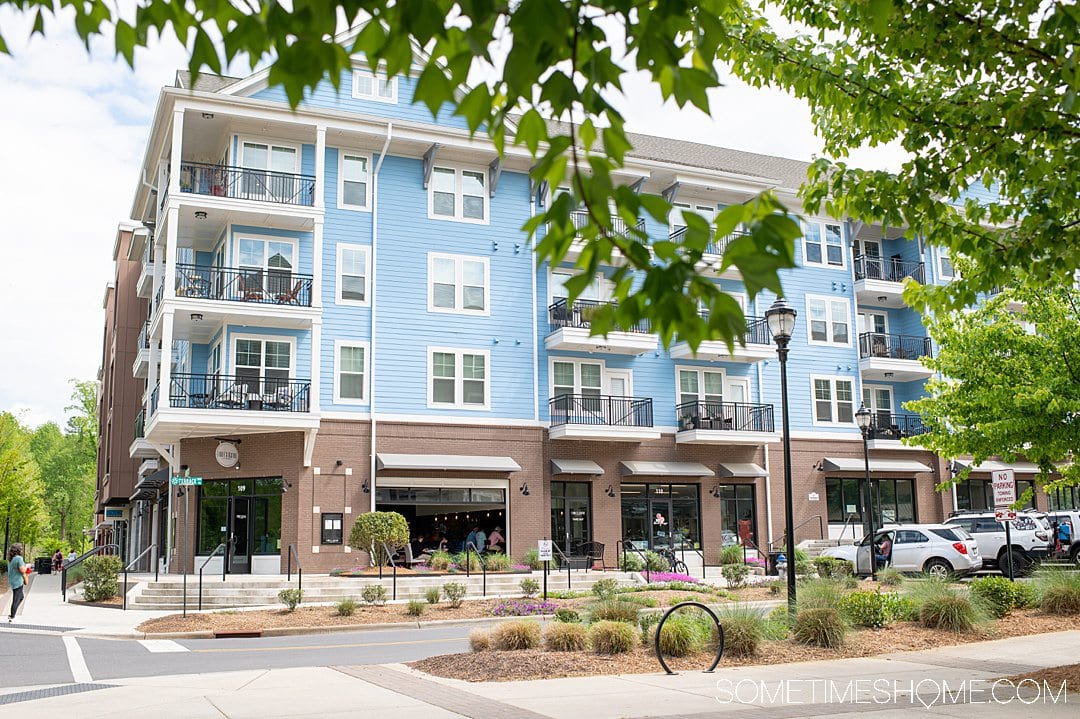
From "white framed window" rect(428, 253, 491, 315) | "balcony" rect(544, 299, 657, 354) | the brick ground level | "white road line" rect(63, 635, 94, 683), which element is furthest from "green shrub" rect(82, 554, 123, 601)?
"balcony" rect(544, 299, 657, 354)

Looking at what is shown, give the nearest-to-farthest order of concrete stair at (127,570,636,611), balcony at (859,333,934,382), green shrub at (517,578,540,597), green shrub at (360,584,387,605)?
green shrub at (360,584,387,605), concrete stair at (127,570,636,611), green shrub at (517,578,540,597), balcony at (859,333,934,382)

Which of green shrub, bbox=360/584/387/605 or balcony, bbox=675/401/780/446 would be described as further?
balcony, bbox=675/401/780/446

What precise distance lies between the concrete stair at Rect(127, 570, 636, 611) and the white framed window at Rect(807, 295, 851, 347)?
15.4 metres

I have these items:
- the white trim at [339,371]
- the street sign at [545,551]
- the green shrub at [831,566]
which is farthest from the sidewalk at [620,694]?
the white trim at [339,371]

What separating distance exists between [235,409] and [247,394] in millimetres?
657

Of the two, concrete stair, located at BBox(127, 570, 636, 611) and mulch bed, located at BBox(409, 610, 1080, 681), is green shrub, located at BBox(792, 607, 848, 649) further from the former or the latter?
concrete stair, located at BBox(127, 570, 636, 611)

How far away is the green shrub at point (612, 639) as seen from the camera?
12.4m

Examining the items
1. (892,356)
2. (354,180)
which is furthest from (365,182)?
(892,356)

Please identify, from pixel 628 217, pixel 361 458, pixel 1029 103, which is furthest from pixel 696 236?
pixel 361 458

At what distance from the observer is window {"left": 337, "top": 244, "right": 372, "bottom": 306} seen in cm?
3133

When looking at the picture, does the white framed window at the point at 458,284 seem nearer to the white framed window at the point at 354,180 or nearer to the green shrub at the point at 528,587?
the white framed window at the point at 354,180

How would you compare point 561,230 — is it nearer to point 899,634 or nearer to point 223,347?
point 899,634

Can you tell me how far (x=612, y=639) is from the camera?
1235cm

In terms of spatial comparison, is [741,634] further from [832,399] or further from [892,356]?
[892,356]
